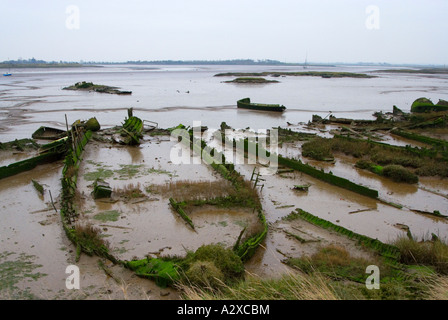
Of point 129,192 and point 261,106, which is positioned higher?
point 261,106

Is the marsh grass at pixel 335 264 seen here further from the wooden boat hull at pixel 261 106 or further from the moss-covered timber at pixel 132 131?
the wooden boat hull at pixel 261 106

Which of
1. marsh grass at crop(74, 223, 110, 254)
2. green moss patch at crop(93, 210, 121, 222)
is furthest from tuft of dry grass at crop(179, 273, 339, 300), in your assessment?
green moss patch at crop(93, 210, 121, 222)

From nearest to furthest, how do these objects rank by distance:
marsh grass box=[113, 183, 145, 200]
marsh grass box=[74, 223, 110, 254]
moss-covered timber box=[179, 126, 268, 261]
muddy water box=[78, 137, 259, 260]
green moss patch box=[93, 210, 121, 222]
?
moss-covered timber box=[179, 126, 268, 261], marsh grass box=[74, 223, 110, 254], muddy water box=[78, 137, 259, 260], green moss patch box=[93, 210, 121, 222], marsh grass box=[113, 183, 145, 200]

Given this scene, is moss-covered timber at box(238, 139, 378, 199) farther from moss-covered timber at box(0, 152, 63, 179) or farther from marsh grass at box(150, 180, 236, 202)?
moss-covered timber at box(0, 152, 63, 179)

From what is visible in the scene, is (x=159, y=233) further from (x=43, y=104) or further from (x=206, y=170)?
(x=43, y=104)

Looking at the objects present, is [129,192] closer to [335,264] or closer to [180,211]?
[180,211]

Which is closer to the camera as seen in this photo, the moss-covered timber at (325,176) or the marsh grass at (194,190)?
the marsh grass at (194,190)

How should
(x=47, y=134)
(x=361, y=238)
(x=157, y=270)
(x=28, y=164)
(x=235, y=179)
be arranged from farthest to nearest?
(x=47, y=134) → (x=28, y=164) → (x=235, y=179) → (x=361, y=238) → (x=157, y=270)

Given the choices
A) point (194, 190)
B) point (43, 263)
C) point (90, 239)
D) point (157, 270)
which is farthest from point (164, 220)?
point (43, 263)

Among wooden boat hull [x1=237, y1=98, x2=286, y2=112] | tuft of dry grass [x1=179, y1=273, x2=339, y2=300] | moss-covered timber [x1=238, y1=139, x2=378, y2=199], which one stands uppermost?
wooden boat hull [x1=237, y1=98, x2=286, y2=112]

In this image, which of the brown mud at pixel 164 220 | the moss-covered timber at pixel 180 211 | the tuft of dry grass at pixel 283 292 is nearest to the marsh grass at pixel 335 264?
the brown mud at pixel 164 220

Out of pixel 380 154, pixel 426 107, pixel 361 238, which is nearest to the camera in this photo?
pixel 361 238
